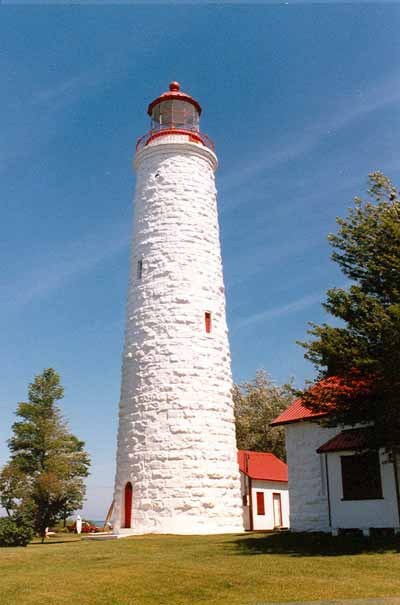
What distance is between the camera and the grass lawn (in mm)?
9234

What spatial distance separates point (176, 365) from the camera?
20.9 metres

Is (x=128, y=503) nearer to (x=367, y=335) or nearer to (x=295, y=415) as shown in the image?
(x=295, y=415)

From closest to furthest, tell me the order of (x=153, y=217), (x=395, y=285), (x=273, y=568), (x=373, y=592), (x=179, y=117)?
1. (x=373, y=592)
2. (x=273, y=568)
3. (x=395, y=285)
4. (x=153, y=217)
5. (x=179, y=117)

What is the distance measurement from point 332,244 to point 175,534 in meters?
10.5

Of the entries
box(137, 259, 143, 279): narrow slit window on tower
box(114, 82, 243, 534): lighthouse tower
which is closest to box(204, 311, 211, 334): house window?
box(114, 82, 243, 534): lighthouse tower

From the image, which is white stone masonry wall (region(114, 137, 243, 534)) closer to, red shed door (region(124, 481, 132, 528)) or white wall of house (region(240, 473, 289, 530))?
red shed door (region(124, 481, 132, 528))

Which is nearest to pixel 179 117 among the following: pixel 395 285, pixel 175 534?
pixel 395 285

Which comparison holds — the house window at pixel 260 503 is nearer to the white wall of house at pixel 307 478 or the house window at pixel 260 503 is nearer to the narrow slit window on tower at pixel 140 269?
the white wall of house at pixel 307 478

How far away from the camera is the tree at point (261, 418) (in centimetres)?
4094

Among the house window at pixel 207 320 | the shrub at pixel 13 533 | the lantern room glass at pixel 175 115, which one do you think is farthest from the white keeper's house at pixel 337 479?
the lantern room glass at pixel 175 115

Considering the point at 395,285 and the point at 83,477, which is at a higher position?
the point at 395,285

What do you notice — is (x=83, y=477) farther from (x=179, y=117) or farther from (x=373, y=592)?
(x=373, y=592)

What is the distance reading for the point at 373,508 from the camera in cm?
1706

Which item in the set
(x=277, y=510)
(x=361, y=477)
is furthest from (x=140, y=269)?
(x=277, y=510)
